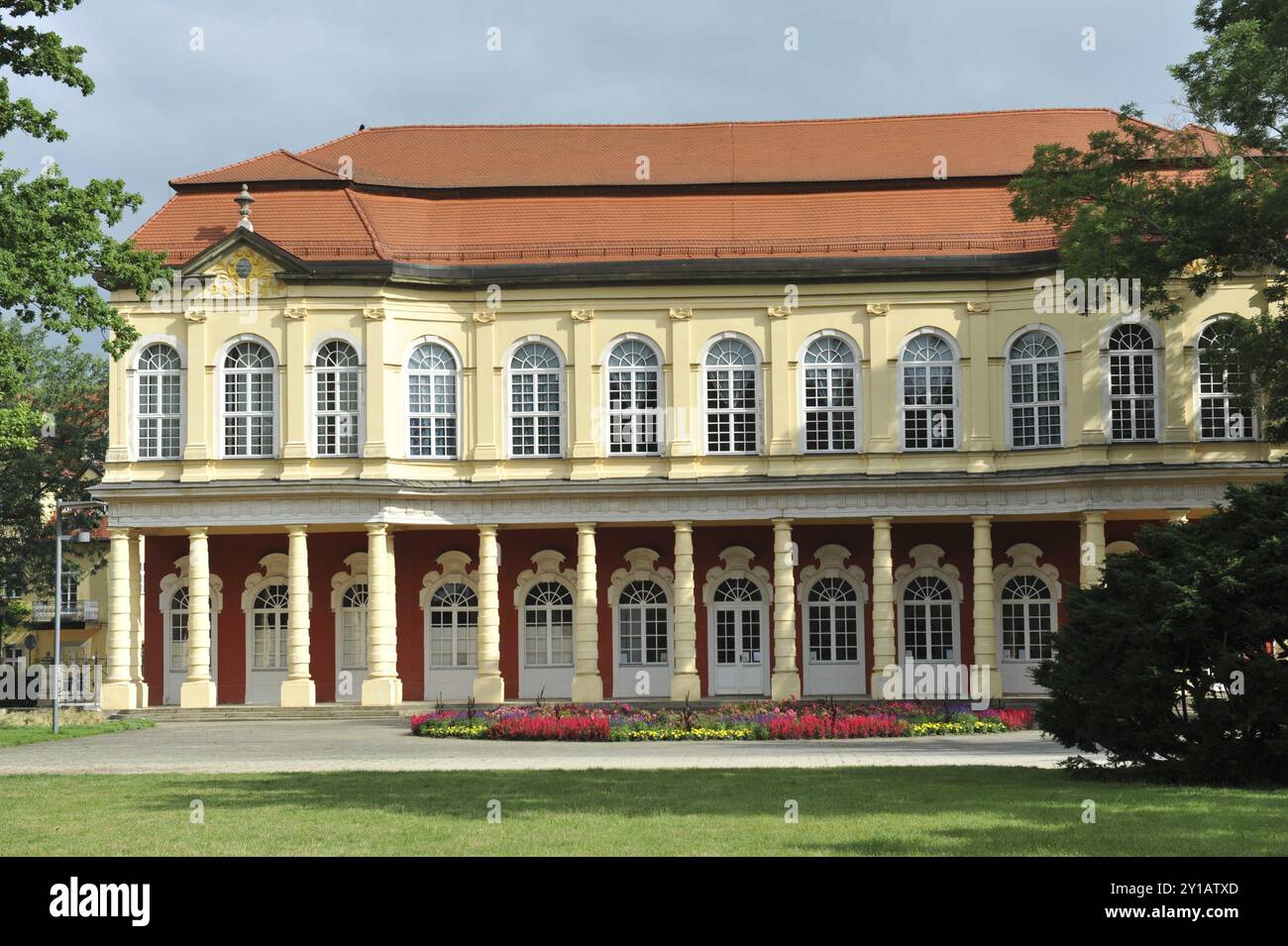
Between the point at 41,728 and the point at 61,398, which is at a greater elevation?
the point at 61,398

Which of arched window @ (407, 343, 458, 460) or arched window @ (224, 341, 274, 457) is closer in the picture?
arched window @ (224, 341, 274, 457)

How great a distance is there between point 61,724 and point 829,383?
19.3 m

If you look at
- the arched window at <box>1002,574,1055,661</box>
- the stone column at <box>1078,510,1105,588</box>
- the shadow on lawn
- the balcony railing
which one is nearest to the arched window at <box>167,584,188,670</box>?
the balcony railing

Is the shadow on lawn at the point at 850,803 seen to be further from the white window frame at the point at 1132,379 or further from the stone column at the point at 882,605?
the white window frame at the point at 1132,379

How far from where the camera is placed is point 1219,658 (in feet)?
65.7

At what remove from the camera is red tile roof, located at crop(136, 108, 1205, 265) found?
141 feet

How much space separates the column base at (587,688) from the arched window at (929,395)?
9.41 m

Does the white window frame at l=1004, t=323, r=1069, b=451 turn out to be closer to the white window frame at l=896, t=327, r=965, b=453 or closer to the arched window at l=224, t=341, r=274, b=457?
the white window frame at l=896, t=327, r=965, b=453

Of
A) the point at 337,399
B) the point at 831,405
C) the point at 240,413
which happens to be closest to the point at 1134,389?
the point at 831,405

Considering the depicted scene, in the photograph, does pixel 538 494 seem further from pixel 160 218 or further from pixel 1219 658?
pixel 1219 658

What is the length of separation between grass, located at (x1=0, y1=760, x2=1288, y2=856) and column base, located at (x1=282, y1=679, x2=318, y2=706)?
687 inches

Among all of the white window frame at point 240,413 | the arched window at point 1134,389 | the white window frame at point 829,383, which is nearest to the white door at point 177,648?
the white window frame at point 240,413

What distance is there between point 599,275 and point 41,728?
16474mm
